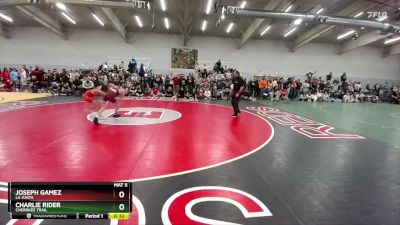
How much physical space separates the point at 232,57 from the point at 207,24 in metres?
4.62

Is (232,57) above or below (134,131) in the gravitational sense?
above

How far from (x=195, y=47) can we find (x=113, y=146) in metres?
19.9

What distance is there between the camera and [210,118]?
898cm

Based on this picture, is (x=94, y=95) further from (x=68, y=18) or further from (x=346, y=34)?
(x=346, y=34)

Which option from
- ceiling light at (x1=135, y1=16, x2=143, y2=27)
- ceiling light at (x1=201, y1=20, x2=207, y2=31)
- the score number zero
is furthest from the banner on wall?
the score number zero

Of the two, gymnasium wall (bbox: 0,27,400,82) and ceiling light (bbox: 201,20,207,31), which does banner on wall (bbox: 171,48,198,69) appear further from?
ceiling light (bbox: 201,20,207,31)

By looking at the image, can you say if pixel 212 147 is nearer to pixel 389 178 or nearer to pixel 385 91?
pixel 389 178

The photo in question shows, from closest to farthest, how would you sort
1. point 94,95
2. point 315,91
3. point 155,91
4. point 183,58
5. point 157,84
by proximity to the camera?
point 94,95, point 155,91, point 157,84, point 315,91, point 183,58

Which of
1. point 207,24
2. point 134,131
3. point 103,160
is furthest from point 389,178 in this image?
point 207,24

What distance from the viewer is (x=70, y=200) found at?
164 centimetres

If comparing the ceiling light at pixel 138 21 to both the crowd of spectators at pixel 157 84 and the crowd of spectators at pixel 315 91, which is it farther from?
the crowd of spectators at pixel 315 91

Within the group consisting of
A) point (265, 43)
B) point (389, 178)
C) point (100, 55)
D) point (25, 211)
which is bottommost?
point (389, 178)
